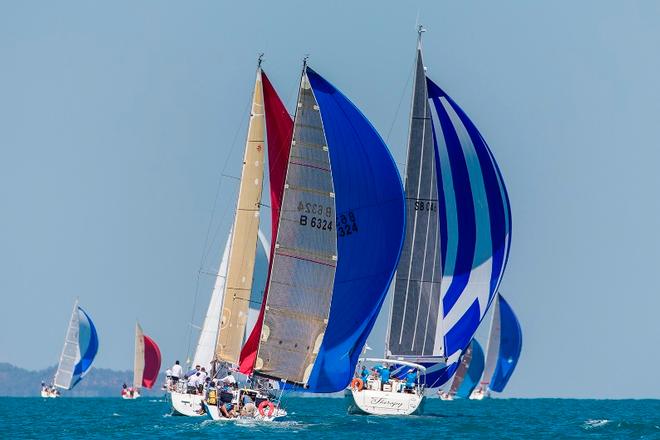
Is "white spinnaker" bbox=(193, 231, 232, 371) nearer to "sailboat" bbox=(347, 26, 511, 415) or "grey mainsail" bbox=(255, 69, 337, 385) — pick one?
"sailboat" bbox=(347, 26, 511, 415)

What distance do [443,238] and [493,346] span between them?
53735 mm

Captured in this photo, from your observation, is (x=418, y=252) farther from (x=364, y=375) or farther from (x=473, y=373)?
(x=473, y=373)

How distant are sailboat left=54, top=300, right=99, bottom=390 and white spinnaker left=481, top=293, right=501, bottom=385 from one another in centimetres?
2780

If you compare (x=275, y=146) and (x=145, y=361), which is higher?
(x=275, y=146)

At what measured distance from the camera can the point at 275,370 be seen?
42.5 meters

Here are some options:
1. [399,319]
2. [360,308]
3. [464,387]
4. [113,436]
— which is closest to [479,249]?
[399,319]

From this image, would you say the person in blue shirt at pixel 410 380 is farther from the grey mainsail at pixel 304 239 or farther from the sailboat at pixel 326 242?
the grey mainsail at pixel 304 239

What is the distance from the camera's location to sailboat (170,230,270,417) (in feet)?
160

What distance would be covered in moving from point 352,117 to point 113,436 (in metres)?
11.2

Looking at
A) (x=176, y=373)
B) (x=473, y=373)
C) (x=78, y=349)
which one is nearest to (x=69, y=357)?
(x=78, y=349)

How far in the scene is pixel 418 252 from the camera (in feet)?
167

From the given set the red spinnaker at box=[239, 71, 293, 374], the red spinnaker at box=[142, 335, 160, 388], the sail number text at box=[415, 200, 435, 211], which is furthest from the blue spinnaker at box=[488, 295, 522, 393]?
the red spinnaker at box=[239, 71, 293, 374]

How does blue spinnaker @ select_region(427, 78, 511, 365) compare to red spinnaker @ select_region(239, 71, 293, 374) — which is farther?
blue spinnaker @ select_region(427, 78, 511, 365)

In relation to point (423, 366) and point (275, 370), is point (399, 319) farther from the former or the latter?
point (275, 370)
